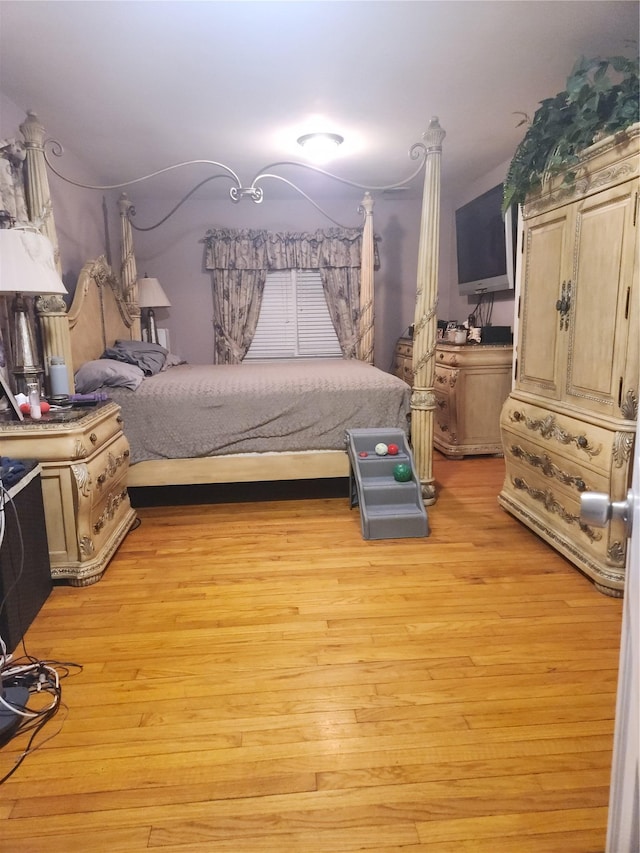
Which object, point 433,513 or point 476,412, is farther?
point 476,412

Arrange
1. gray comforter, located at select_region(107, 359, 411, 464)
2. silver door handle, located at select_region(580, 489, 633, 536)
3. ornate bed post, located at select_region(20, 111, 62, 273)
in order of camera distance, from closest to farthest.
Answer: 1. silver door handle, located at select_region(580, 489, 633, 536)
2. ornate bed post, located at select_region(20, 111, 62, 273)
3. gray comforter, located at select_region(107, 359, 411, 464)

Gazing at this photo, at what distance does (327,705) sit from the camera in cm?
169

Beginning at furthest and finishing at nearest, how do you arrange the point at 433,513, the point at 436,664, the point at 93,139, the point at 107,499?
the point at 93,139
the point at 433,513
the point at 107,499
the point at 436,664

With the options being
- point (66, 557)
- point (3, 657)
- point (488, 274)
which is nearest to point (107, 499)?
point (66, 557)

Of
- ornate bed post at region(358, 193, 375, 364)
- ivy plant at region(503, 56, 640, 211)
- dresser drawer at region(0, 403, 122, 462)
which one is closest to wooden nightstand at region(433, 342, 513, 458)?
ornate bed post at region(358, 193, 375, 364)

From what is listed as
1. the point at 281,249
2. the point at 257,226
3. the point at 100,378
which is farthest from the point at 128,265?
the point at 100,378

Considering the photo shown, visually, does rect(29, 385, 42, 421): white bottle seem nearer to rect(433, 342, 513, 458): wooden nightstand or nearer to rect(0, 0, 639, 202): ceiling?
rect(0, 0, 639, 202): ceiling

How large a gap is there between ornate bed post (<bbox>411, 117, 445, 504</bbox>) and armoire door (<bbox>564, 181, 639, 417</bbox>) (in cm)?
86

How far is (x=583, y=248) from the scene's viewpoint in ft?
7.97

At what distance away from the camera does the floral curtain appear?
568 centimetres

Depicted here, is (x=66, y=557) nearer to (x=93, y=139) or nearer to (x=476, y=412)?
(x=93, y=139)

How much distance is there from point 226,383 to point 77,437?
1.26 meters

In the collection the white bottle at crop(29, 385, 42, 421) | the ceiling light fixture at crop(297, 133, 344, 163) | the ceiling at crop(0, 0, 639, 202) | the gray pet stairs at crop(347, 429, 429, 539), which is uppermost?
the ceiling at crop(0, 0, 639, 202)

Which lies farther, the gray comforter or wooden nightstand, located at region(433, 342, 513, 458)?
wooden nightstand, located at region(433, 342, 513, 458)
